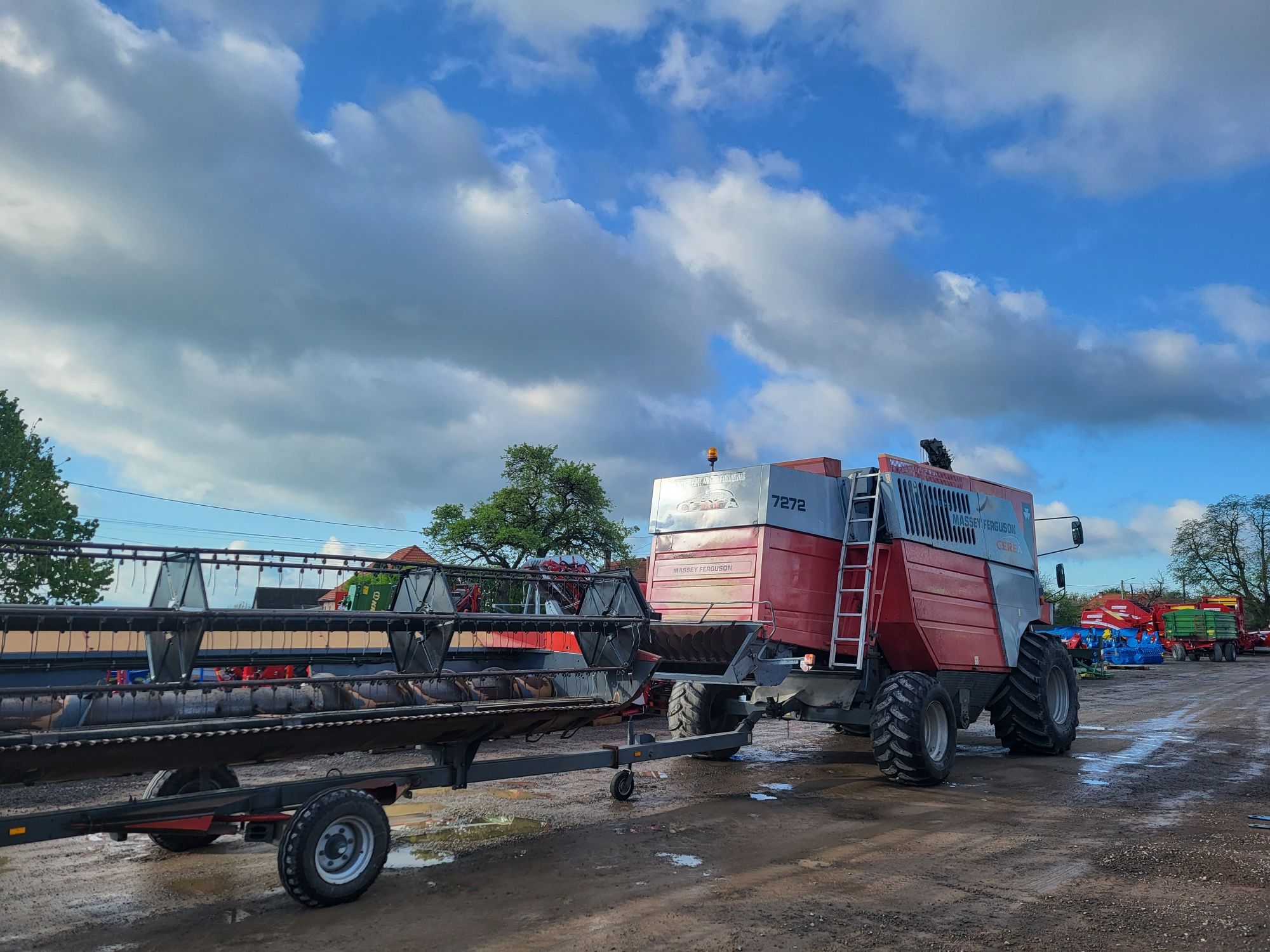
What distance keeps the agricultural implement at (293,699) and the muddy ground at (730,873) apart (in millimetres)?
486

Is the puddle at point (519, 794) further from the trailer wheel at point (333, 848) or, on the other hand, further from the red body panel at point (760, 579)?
the trailer wheel at point (333, 848)

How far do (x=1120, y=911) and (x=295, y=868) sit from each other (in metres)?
4.77

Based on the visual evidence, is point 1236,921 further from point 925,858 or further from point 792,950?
point 792,950

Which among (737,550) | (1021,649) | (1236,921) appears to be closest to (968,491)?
(1021,649)

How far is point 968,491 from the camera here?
11188 mm

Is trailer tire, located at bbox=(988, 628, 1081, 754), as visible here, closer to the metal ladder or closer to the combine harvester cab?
the combine harvester cab

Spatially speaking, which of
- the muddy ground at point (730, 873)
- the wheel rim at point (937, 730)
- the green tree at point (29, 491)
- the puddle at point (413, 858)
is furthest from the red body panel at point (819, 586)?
the green tree at point (29, 491)

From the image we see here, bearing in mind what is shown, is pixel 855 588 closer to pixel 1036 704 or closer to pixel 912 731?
pixel 912 731

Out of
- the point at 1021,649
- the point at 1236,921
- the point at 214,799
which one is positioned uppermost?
the point at 1021,649

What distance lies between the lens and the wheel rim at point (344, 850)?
537cm

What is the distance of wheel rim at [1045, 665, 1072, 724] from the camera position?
39.5ft

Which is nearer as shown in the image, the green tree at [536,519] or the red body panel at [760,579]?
the red body panel at [760,579]

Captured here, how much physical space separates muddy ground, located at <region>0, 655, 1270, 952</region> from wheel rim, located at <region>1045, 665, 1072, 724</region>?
186 cm

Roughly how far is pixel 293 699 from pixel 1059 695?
10036mm
